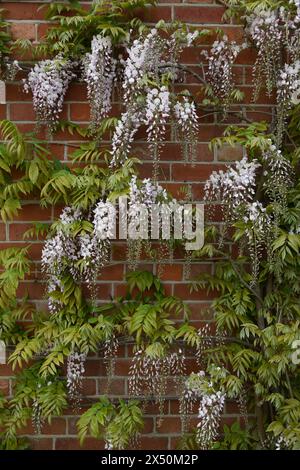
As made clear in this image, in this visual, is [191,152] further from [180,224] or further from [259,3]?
[259,3]

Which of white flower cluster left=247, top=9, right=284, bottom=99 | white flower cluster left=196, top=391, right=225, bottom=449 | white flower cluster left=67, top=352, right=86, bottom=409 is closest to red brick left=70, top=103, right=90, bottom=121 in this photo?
white flower cluster left=247, top=9, right=284, bottom=99

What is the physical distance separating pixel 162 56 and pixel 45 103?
0.62m

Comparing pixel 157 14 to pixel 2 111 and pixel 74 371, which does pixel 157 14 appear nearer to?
pixel 2 111

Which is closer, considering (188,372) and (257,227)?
(257,227)

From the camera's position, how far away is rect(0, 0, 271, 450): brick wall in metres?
3.17

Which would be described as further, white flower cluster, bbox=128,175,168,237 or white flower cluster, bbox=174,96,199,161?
white flower cluster, bbox=174,96,199,161

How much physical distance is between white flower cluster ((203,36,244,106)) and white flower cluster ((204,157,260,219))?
1.12ft

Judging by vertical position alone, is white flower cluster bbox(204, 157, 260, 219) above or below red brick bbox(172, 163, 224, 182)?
below

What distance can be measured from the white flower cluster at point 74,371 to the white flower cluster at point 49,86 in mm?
1139

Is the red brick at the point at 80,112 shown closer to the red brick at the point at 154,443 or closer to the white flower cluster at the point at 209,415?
the white flower cluster at the point at 209,415

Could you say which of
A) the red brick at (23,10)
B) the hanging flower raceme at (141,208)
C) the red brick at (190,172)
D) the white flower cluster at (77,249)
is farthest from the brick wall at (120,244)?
the red brick at (23,10)

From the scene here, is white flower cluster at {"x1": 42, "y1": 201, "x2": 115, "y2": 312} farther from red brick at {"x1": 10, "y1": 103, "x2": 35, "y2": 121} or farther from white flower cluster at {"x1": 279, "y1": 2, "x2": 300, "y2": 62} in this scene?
white flower cluster at {"x1": 279, "y1": 2, "x2": 300, "y2": 62}
